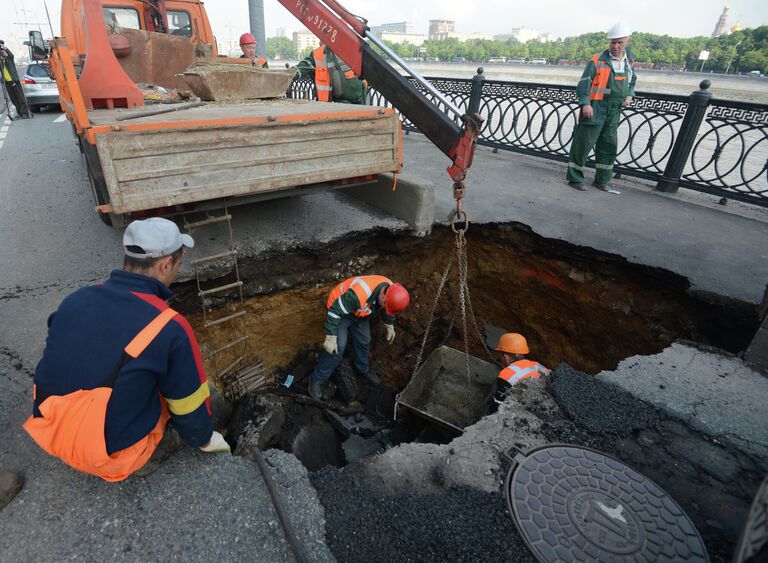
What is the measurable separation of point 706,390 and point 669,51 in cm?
4944

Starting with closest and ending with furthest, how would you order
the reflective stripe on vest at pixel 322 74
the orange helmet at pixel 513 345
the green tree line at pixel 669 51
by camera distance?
the orange helmet at pixel 513 345 → the reflective stripe on vest at pixel 322 74 → the green tree line at pixel 669 51

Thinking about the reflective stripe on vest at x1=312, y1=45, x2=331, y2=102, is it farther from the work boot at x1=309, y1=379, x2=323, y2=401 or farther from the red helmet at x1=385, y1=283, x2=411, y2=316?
the work boot at x1=309, y1=379, x2=323, y2=401

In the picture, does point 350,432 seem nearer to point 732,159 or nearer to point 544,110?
point 544,110

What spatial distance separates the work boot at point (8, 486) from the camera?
1931 mm

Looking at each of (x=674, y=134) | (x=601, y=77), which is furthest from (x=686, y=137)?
(x=601, y=77)

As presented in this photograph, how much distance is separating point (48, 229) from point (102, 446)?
412 cm

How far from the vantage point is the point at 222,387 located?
4145mm

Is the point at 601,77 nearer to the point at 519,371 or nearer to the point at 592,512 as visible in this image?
the point at 519,371

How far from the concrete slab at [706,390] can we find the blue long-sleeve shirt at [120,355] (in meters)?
2.64

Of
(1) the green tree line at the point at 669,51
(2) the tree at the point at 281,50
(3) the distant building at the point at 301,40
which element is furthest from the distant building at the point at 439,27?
(1) the green tree line at the point at 669,51

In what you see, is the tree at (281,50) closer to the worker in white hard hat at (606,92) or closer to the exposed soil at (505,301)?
the worker in white hard hat at (606,92)

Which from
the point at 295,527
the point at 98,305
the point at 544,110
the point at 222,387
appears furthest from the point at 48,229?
the point at 544,110

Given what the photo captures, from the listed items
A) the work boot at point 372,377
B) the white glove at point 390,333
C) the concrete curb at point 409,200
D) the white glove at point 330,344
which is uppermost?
the concrete curb at point 409,200

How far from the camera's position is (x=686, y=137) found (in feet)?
20.1
